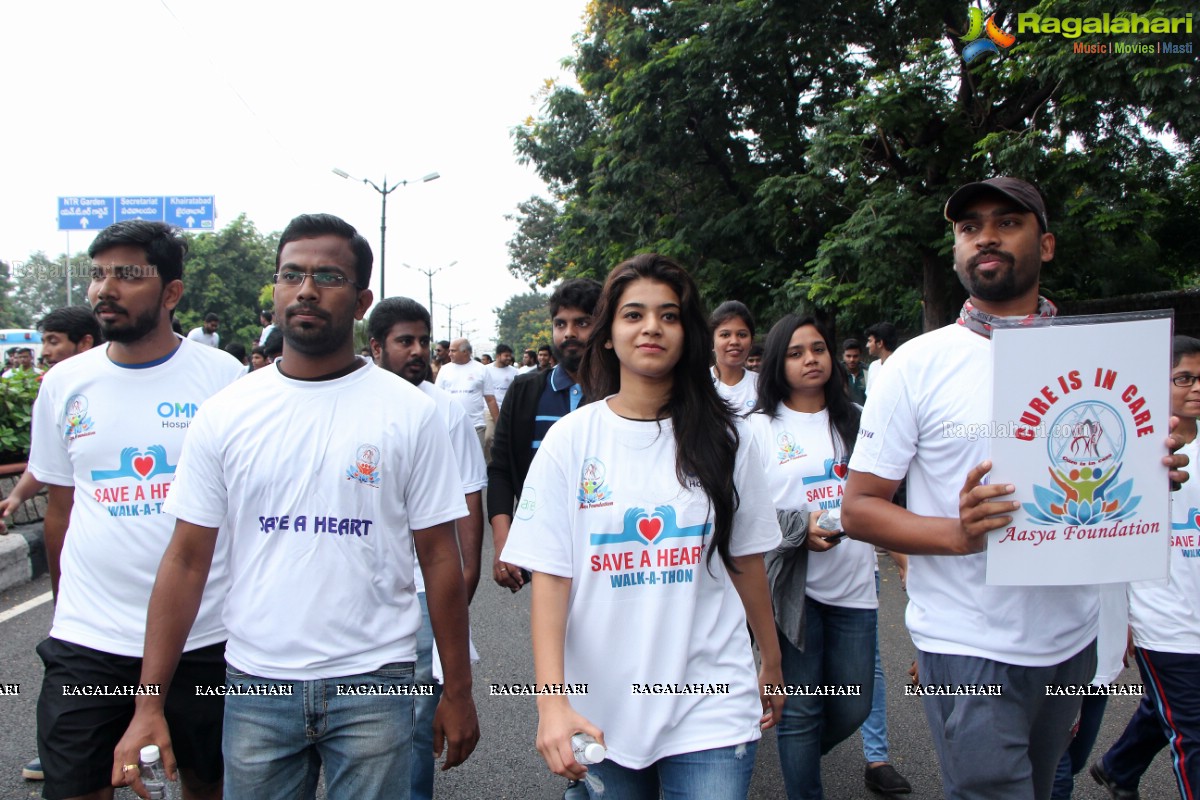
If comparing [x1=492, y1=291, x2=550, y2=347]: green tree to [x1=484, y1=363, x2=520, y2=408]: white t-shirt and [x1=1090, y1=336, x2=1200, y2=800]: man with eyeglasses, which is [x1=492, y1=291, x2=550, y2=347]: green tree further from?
[x1=1090, y1=336, x2=1200, y2=800]: man with eyeglasses

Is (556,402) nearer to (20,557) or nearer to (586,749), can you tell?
(586,749)

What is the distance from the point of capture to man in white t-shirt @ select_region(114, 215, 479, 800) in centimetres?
220

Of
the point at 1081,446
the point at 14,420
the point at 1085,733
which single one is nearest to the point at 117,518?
the point at 1081,446

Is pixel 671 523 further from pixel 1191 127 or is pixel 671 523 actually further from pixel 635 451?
pixel 1191 127

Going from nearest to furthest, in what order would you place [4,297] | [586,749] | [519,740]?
[586,749] → [519,740] → [4,297]

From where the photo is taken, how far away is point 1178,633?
3078 mm

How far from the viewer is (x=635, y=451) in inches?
88.0

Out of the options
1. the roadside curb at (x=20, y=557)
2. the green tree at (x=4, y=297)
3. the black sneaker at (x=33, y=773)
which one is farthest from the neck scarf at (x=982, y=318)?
the green tree at (x=4, y=297)

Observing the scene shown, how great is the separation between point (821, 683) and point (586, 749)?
164cm

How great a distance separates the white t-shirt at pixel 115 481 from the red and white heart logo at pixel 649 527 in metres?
1.39

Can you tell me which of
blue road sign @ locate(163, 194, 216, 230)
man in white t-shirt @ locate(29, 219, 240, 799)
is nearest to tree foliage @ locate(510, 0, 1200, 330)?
man in white t-shirt @ locate(29, 219, 240, 799)

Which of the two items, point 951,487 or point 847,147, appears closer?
point 951,487

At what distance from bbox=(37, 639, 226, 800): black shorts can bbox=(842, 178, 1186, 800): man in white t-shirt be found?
203 centimetres

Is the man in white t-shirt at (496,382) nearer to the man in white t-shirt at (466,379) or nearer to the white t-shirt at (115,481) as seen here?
the man in white t-shirt at (466,379)
